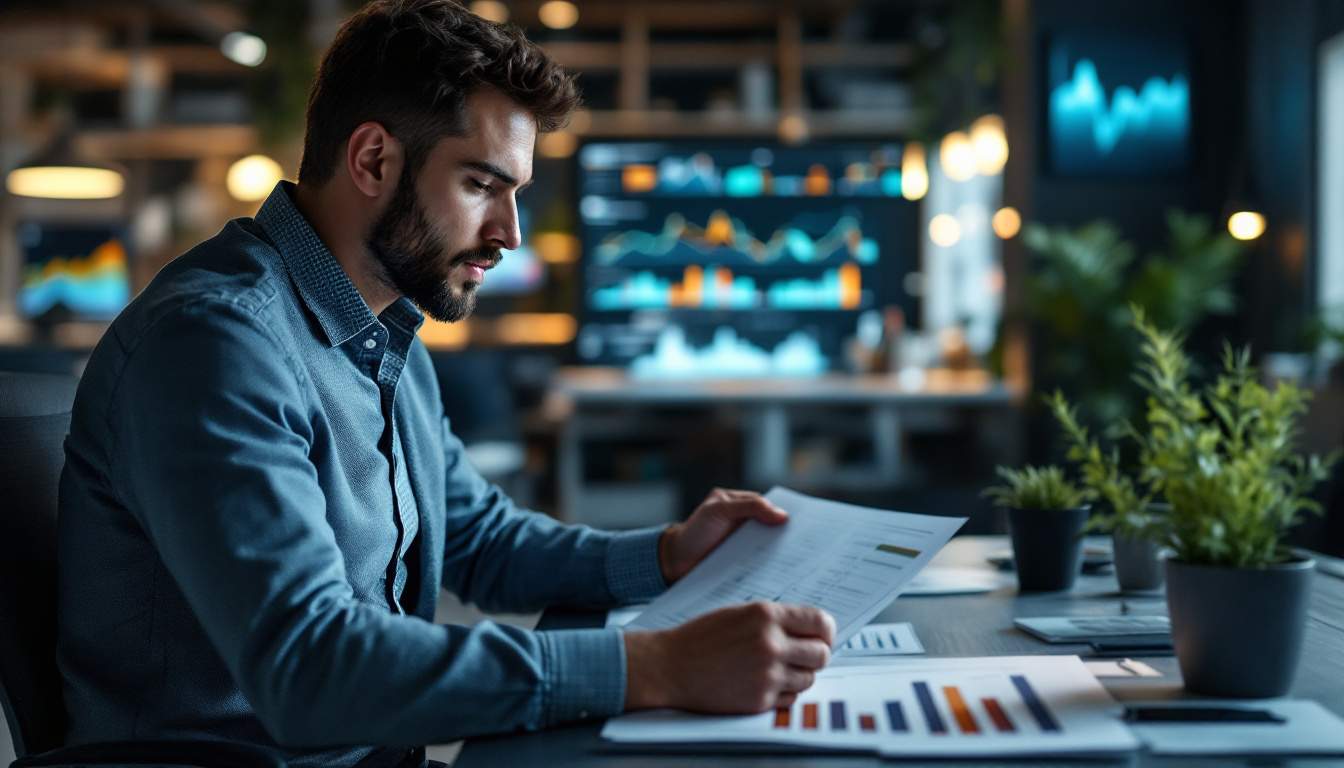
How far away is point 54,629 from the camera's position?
99 cm

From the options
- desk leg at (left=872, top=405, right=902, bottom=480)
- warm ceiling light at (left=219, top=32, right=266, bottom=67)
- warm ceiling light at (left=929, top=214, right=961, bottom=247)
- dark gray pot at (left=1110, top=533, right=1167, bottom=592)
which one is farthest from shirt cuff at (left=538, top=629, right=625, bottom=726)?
warm ceiling light at (left=929, top=214, right=961, bottom=247)

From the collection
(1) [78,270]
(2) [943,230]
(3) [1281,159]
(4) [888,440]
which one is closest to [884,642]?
(3) [1281,159]

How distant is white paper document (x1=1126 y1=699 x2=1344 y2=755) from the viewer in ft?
2.27

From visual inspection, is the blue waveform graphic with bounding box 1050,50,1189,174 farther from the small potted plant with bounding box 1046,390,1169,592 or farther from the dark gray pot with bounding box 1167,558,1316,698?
the dark gray pot with bounding box 1167,558,1316,698

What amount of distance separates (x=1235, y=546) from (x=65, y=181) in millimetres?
6411

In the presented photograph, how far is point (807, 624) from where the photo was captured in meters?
0.83

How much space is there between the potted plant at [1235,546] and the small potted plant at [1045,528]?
1.16 ft

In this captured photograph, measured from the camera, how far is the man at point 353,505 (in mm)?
789

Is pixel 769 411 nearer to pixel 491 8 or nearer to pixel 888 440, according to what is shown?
pixel 888 440

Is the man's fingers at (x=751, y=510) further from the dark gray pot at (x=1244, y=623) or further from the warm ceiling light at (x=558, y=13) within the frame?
the warm ceiling light at (x=558, y=13)

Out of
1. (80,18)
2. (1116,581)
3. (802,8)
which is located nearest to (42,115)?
(80,18)

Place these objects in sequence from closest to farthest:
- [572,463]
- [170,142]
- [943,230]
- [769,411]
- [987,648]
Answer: [987,648], [769,411], [572,463], [170,142], [943,230]

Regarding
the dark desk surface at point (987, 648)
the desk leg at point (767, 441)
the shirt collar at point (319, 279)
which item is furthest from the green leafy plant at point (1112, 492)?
the desk leg at point (767, 441)

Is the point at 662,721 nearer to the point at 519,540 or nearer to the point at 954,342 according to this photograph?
the point at 519,540
